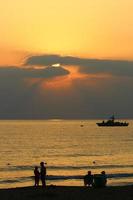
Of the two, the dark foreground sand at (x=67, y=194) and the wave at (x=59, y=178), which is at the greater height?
the wave at (x=59, y=178)

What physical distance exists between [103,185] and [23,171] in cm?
3823

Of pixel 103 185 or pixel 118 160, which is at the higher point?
pixel 118 160

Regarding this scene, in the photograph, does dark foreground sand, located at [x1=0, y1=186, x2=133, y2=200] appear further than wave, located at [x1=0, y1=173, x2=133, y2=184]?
No

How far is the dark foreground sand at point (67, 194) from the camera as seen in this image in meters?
27.7

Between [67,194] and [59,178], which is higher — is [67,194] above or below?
below

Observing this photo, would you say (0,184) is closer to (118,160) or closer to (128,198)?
(128,198)

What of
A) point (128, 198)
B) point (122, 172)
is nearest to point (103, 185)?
point (128, 198)

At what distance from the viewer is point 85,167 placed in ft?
244

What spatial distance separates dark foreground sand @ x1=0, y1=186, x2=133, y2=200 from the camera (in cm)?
2767

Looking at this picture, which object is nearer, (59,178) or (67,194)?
(67,194)

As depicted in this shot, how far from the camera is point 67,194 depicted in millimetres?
28500

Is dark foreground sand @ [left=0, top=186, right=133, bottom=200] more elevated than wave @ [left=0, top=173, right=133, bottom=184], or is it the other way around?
wave @ [left=0, top=173, right=133, bottom=184]

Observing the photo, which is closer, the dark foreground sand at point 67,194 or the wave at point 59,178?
the dark foreground sand at point 67,194

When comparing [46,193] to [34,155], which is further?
[34,155]
